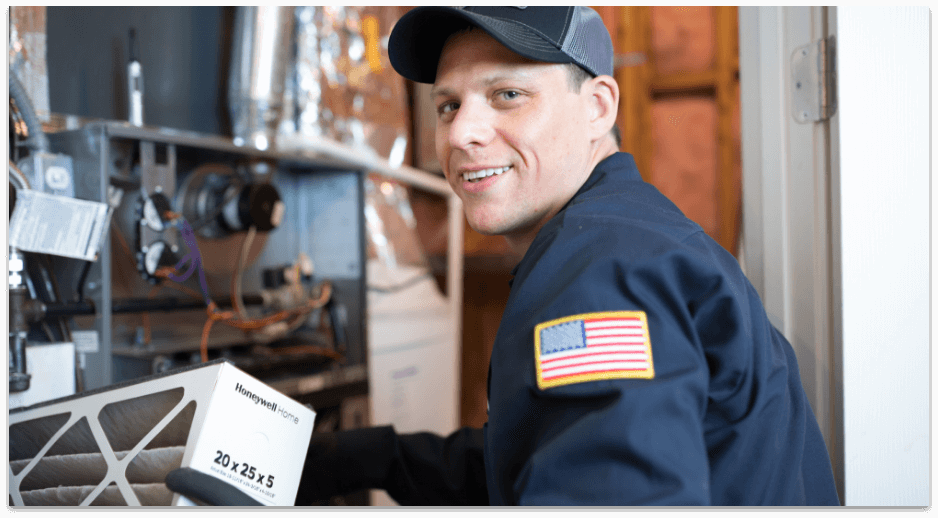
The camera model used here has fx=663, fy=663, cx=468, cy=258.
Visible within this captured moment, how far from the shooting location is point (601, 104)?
98cm

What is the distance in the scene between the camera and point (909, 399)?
100 centimetres

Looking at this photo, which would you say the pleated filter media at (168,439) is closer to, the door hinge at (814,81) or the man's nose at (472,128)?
the man's nose at (472,128)

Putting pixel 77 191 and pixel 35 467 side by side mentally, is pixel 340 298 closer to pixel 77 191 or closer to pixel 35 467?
pixel 77 191

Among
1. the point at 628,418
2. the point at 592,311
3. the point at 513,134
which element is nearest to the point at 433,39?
the point at 513,134

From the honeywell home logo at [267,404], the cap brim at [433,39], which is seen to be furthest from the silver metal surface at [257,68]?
the honeywell home logo at [267,404]

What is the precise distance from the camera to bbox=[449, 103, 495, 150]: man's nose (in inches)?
36.6

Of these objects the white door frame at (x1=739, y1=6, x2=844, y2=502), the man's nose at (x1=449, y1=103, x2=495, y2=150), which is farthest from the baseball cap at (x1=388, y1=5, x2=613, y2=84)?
the white door frame at (x1=739, y1=6, x2=844, y2=502)

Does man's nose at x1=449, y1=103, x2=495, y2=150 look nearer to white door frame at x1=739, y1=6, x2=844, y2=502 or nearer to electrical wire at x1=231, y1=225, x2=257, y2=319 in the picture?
white door frame at x1=739, y1=6, x2=844, y2=502

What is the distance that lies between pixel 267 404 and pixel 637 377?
49cm

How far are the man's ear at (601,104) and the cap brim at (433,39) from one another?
7 cm

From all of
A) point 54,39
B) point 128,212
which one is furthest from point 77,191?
point 54,39

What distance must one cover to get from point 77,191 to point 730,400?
1.21 meters

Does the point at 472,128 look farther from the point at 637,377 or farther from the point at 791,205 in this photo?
the point at 791,205

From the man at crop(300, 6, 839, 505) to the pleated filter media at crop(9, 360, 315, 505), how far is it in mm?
280
